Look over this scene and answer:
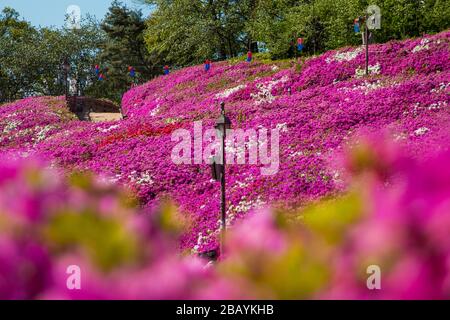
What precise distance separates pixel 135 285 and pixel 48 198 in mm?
291

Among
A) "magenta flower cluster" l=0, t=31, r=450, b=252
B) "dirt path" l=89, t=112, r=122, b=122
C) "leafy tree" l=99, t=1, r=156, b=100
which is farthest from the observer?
"leafy tree" l=99, t=1, r=156, b=100

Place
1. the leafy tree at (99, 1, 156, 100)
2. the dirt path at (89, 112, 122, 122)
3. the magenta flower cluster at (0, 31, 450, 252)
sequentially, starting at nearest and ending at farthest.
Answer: the magenta flower cluster at (0, 31, 450, 252), the dirt path at (89, 112, 122, 122), the leafy tree at (99, 1, 156, 100)

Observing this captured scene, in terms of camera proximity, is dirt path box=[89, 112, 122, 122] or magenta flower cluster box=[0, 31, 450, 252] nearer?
magenta flower cluster box=[0, 31, 450, 252]

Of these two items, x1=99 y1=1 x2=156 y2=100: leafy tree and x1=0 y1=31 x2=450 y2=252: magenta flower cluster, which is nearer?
x1=0 y1=31 x2=450 y2=252: magenta flower cluster

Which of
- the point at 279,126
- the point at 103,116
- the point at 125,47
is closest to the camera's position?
the point at 279,126

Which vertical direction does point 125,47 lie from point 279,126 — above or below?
above

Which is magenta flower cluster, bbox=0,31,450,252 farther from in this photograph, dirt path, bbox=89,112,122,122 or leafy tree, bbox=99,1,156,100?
leafy tree, bbox=99,1,156,100

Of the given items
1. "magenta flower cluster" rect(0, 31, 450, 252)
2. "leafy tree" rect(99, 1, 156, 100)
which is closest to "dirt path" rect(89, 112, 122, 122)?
"magenta flower cluster" rect(0, 31, 450, 252)

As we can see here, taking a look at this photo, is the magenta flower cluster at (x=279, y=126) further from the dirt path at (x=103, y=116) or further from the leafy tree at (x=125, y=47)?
the leafy tree at (x=125, y=47)

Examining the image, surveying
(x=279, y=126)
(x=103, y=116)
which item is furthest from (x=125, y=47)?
(x=279, y=126)

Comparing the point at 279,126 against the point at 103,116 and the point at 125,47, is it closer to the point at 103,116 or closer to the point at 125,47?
the point at 103,116

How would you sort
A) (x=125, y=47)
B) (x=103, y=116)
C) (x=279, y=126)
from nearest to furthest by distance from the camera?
(x=279, y=126), (x=103, y=116), (x=125, y=47)

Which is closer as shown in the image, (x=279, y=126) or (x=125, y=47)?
(x=279, y=126)

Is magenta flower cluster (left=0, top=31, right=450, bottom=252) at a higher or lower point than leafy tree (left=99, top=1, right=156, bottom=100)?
lower
